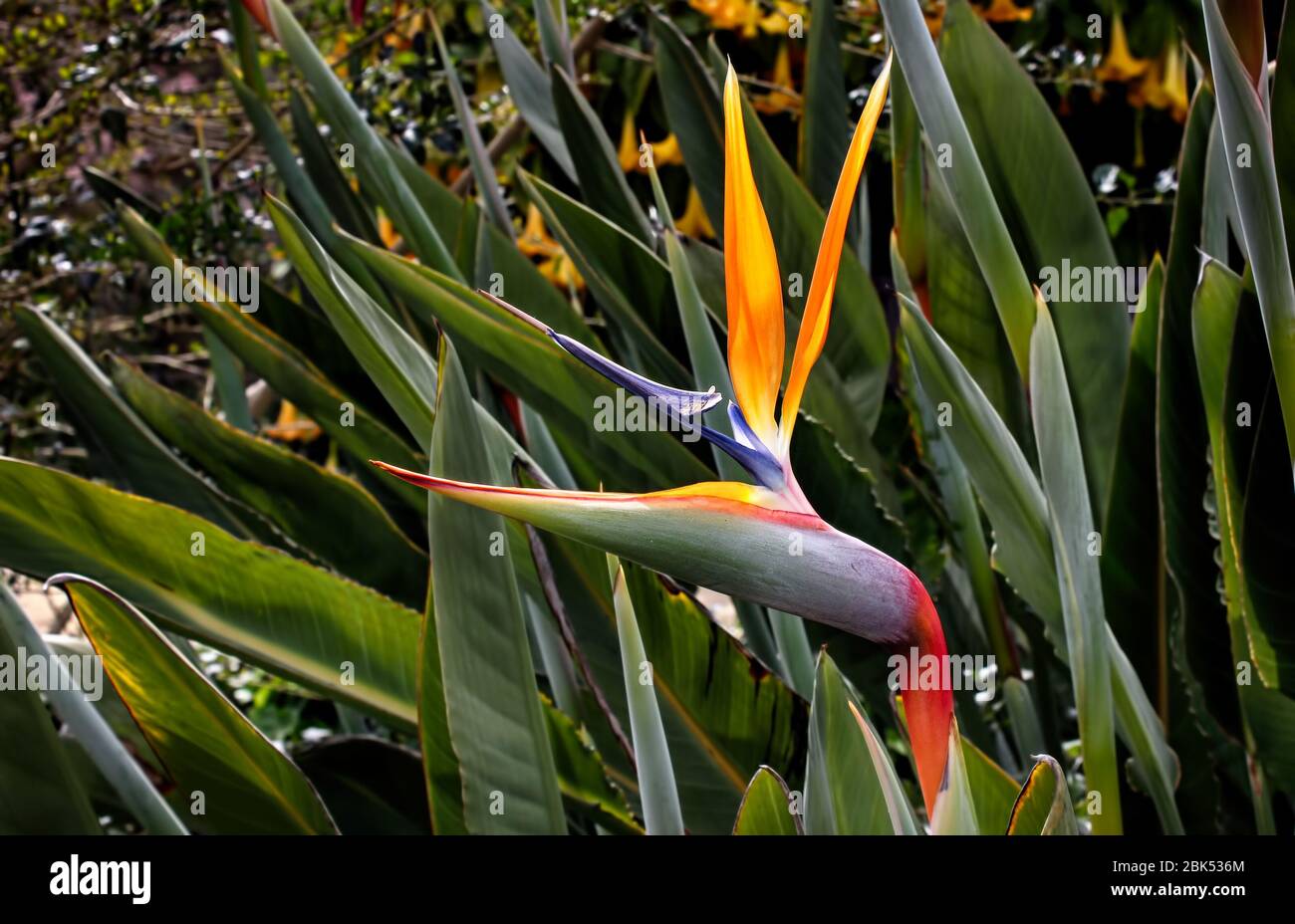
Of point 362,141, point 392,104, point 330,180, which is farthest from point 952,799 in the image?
point 392,104

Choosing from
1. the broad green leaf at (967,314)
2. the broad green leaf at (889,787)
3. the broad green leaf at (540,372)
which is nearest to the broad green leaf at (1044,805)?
the broad green leaf at (889,787)

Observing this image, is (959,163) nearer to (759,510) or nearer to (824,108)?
(759,510)

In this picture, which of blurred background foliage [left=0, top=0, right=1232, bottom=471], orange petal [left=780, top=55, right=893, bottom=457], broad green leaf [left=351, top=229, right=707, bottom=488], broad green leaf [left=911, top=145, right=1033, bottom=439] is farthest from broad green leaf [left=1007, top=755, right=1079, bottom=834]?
blurred background foliage [left=0, top=0, right=1232, bottom=471]

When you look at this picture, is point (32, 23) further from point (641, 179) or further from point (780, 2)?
point (780, 2)

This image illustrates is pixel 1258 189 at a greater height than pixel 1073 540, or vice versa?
pixel 1258 189

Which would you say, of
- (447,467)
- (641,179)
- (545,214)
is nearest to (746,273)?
(447,467)

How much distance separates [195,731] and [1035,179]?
51 centimetres

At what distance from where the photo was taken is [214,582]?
508 mm

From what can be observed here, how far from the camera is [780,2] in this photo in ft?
4.50

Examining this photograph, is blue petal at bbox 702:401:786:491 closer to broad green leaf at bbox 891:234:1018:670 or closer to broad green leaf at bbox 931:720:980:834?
broad green leaf at bbox 931:720:980:834

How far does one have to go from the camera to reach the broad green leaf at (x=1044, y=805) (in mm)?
339

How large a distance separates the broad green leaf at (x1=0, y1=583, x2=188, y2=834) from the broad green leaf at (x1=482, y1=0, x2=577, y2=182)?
55 centimetres

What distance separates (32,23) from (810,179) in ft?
4.00

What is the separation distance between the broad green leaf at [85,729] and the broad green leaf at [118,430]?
30 cm
